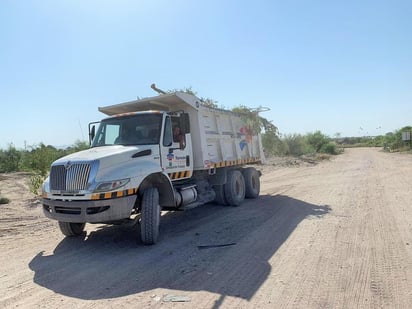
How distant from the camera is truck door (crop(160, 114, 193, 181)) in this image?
742 cm

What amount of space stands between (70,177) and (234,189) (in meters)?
5.53

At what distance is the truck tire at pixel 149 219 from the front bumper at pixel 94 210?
262 mm

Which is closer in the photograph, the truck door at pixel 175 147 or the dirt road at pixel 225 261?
the dirt road at pixel 225 261

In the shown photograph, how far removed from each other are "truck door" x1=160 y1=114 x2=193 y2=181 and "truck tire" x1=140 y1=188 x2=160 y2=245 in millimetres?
958

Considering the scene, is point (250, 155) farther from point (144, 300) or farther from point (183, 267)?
point (144, 300)

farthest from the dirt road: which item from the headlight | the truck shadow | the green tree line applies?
the green tree line

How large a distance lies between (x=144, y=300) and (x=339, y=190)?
9.97 meters

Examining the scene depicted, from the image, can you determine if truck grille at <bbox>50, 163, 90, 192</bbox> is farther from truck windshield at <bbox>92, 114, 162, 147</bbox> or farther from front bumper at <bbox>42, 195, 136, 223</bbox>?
truck windshield at <bbox>92, 114, 162, 147</bbox>

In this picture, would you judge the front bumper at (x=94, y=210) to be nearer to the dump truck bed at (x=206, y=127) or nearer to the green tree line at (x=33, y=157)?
the dump truck bed at (x=206, y=127)

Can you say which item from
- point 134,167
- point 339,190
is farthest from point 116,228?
point 339,190

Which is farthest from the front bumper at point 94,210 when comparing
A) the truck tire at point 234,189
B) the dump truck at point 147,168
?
the truck tire at point 234,189

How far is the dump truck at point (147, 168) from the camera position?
6105 millimetres

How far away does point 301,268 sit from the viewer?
5055 mm

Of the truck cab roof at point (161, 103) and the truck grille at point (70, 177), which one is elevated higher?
the truck cab roof at point (161, 103)
